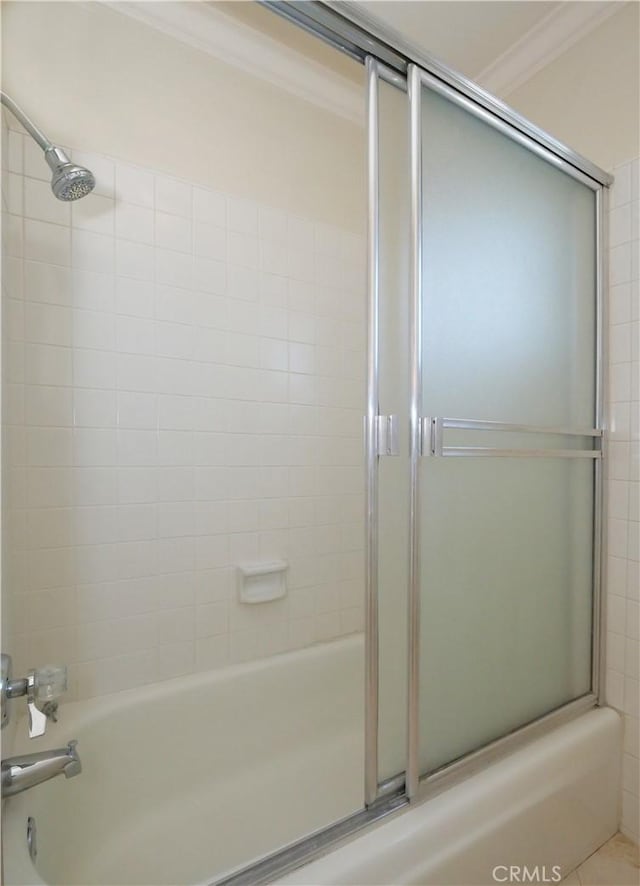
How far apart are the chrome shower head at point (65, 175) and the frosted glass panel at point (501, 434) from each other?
828 millimetres

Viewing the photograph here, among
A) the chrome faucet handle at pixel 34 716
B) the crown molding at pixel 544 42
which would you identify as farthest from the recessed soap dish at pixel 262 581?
the crown molding at pixel 544 42

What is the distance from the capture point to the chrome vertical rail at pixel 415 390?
1.06 metres

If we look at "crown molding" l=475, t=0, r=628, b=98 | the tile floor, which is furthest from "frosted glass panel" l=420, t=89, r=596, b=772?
"crown molding" l=475, t=0, r=628, b=98

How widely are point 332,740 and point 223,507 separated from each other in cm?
93

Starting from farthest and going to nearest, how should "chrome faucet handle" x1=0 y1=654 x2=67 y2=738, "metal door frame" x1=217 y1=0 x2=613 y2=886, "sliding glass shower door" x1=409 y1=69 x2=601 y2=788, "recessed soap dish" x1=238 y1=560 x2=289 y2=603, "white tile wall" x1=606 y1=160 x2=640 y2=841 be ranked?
1. "recessed soap dish" x1=238 y1=560 x2=289 y2=603
2. "white tile wall" x1=606 y1=160 x2=640 y2=841
3. "sliding glass shower door" x1=409 y1=69 x2=601 y2=788
4. "metal door frame" x1=217 y1=0 x2=613 y2=886
5. "chrome faucet handle" x1=0 y1=654 x2=67 y2=738

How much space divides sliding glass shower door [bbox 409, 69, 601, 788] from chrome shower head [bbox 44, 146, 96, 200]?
31.5 inches

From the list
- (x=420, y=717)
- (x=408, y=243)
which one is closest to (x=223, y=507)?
(x=420, y=717)

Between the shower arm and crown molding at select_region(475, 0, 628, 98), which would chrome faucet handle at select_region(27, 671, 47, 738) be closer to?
the shower arm

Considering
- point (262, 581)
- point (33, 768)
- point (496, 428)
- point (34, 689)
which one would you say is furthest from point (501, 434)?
point (33, 768)

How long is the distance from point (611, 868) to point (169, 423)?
1800mm

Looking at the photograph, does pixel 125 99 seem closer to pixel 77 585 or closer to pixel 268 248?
pixel 268 248

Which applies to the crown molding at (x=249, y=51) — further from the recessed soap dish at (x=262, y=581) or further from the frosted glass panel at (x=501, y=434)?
the recessed soap dish at (x=262, y=581)

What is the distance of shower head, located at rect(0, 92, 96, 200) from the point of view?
114 centimetres

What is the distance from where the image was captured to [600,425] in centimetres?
154
